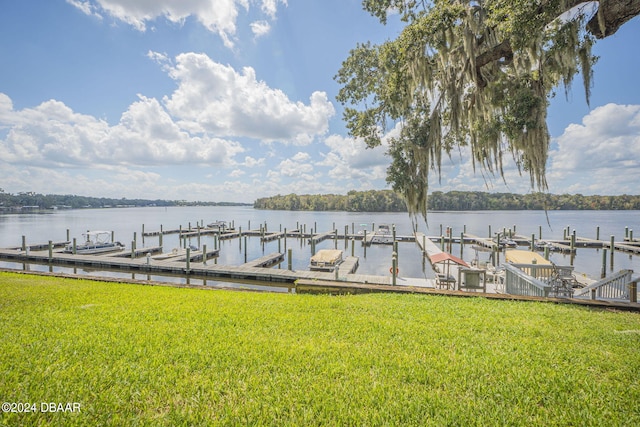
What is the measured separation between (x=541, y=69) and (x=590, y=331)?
235 inches

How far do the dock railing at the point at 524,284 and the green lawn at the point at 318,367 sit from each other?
7.05ft

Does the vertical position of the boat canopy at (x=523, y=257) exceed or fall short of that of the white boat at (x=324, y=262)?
it exceeds it

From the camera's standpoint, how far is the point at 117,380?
110 inches

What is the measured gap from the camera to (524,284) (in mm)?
8797

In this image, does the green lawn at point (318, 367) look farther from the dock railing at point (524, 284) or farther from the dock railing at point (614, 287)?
the dock railing at point (614, 287)

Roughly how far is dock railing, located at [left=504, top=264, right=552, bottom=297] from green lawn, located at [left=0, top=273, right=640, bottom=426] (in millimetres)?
2148

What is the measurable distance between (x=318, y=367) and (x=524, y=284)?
8535 millimetres

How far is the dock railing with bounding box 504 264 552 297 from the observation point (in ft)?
24.9

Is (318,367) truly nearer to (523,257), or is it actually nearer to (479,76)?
(479,76)

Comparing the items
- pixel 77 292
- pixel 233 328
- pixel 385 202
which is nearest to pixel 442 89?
pixel 233 328

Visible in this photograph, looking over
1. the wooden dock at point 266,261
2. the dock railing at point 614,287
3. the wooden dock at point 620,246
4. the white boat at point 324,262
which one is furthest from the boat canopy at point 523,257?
the wooden dock at point 266,261

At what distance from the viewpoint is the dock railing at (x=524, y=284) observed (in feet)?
24.9

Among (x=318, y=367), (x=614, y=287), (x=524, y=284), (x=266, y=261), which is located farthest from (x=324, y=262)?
(x=318, y=367)

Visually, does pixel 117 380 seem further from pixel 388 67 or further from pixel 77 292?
pixel 388 67
